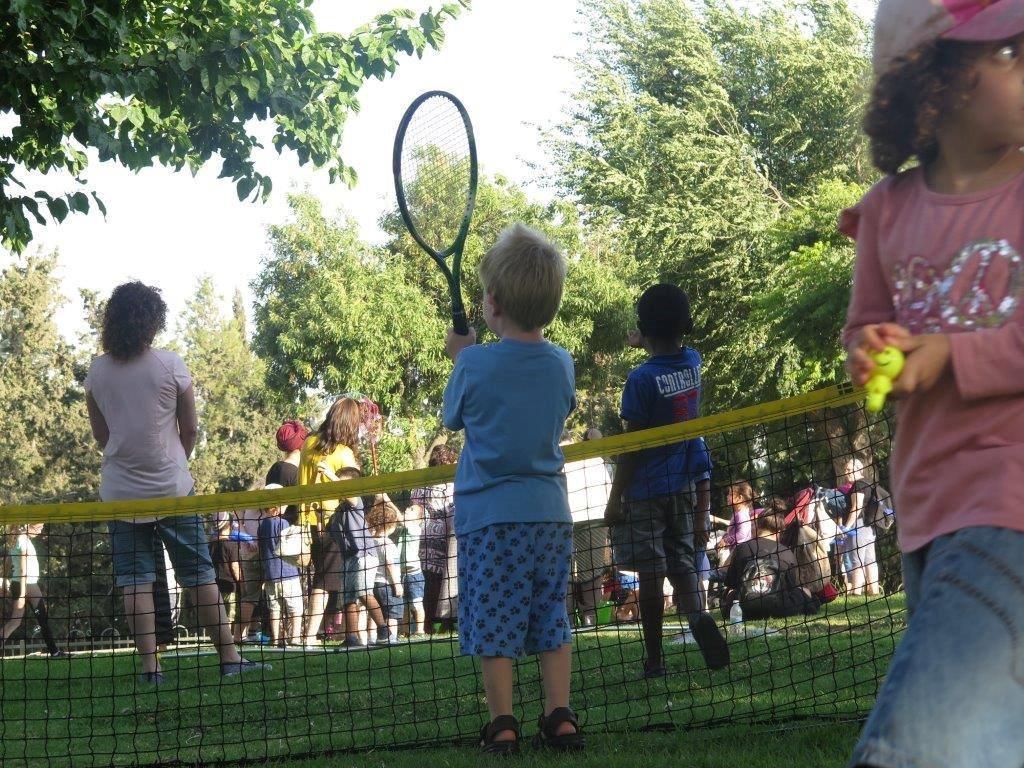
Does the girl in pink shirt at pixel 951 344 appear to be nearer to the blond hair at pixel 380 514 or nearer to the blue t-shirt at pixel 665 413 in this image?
the blue t-shirt at pixel 665 413

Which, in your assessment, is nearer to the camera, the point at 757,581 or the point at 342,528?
the point at 342,528

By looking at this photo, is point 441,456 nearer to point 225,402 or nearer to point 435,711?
point 435,711

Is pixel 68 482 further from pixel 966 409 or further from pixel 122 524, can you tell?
pixel 966 409

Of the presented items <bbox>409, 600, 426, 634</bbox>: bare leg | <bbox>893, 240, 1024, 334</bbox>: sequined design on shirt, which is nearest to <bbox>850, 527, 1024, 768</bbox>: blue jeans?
<bbox>893, 240, 1024, 334</bbox>: sequined design on shirt

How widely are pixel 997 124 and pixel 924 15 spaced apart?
231 mm

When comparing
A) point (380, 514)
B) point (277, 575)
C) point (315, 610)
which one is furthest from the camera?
point (277, 575)

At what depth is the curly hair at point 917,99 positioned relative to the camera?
7.25 ft

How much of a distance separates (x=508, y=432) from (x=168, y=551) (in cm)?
287

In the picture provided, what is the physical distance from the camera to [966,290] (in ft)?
7.17

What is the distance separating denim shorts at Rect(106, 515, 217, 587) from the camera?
6500 mm

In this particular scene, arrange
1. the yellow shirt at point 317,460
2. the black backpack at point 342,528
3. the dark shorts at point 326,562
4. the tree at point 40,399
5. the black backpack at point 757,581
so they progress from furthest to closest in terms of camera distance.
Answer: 1. the tree at point 40,399
2. the yellow shirt at point 317,460
3. the dark shorts at point 326,562
4. the black backpack at point 342,528
5. the black backpack at point 757,581

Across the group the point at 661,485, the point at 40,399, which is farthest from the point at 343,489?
the point at 40,399

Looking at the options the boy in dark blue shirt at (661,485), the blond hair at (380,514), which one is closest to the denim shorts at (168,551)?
the blond hair at (380,514)

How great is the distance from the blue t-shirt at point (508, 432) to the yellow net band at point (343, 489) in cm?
29
